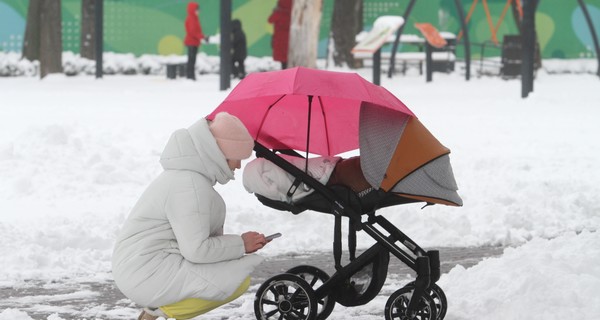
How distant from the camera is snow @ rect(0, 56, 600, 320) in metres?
7.24

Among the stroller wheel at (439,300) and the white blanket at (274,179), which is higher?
the white blanket at (274,179)

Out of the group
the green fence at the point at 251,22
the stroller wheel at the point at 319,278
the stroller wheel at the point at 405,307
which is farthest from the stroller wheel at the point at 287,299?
the green fence at the point at 251,22

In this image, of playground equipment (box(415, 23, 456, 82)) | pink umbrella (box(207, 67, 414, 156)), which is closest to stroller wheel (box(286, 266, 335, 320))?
pink umbrella (box(207, 67, 414, 156))

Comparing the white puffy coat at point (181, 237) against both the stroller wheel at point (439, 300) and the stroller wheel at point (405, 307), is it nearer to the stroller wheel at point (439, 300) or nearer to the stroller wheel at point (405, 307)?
the stroller wheel at point (405, 307)

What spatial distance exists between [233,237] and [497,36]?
25390 mm

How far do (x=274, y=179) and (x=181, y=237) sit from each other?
882mm

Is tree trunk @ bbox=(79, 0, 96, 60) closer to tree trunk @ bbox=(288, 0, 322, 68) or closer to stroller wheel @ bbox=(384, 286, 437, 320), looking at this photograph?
tree trunk @ bbox=(288, 0, 322, 68)

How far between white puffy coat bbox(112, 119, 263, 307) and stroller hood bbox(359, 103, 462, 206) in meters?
0.85

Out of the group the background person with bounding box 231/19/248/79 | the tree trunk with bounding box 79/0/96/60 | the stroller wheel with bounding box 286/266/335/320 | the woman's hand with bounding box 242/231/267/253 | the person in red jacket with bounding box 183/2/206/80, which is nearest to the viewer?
the woman's hand with bounding box 242/231/267/253

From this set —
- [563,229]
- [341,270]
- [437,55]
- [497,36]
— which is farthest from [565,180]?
[497,36]

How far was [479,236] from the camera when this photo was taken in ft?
33.2

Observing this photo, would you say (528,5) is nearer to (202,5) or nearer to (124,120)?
(124,120)

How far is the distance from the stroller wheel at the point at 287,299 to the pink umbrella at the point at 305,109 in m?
0.72

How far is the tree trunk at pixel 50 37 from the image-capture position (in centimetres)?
2548
